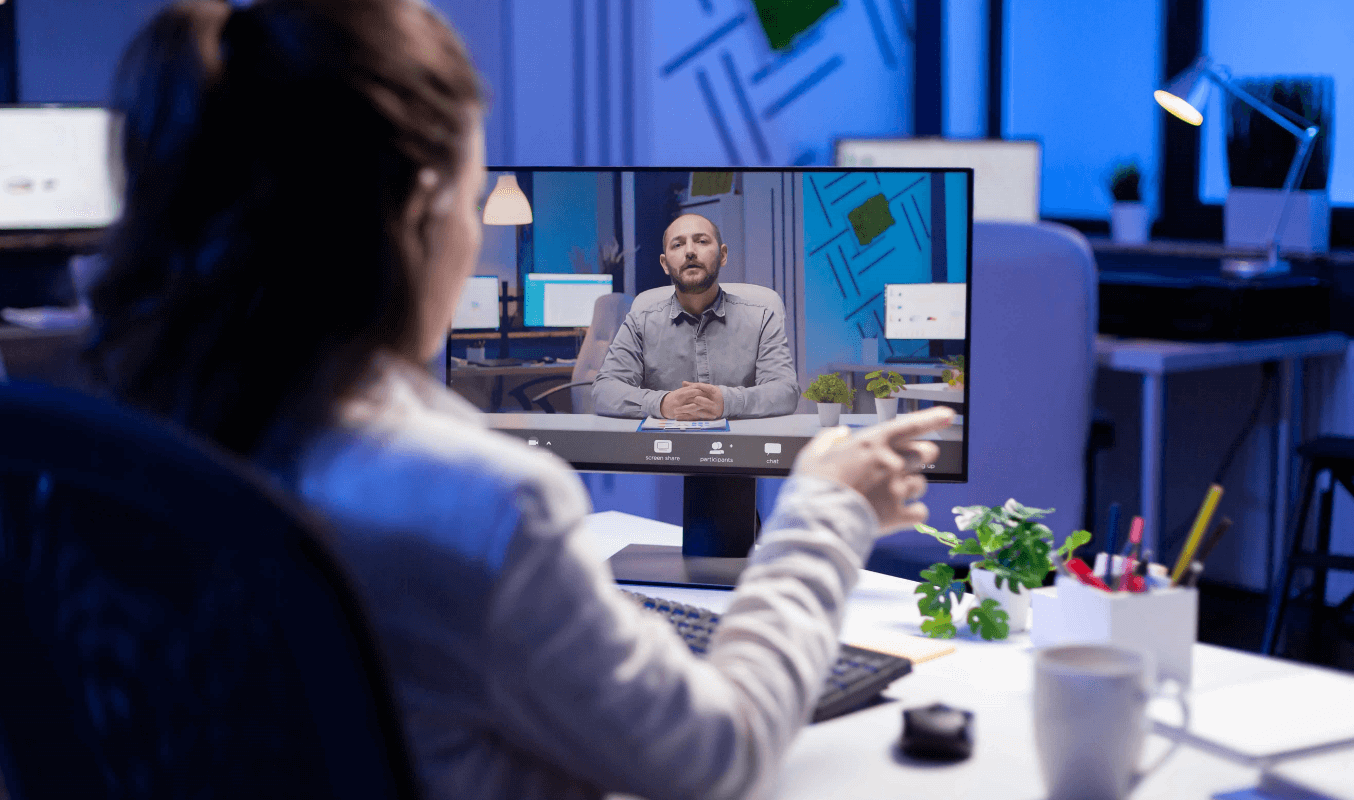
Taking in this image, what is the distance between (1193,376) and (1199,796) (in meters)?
2.94

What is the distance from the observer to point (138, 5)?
159 inches

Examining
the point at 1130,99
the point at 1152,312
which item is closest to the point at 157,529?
the point at 1152,312

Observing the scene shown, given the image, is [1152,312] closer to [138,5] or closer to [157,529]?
[157,529]

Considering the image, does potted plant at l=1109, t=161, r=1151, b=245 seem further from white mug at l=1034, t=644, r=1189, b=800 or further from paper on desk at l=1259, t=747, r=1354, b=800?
white mug at l=1034, t=644, r=1189, b=800

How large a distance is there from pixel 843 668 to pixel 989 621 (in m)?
0.22

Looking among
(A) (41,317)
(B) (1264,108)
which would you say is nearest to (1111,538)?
(B) (1264,108)

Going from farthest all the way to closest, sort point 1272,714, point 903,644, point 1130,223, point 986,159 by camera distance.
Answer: point 1130,223 < point 986,159 < point 903,644 < point 1272,714

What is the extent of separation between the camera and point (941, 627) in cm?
117

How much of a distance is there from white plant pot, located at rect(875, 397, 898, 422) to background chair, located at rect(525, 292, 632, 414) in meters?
0.29

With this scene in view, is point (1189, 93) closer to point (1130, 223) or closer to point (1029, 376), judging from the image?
point (1130, 223)

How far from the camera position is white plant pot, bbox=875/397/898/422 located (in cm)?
134

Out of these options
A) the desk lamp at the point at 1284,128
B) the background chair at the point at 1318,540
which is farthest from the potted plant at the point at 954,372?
the desk lamp at the point at 1284,128

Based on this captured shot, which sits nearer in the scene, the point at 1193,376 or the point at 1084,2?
the point at 1193,376

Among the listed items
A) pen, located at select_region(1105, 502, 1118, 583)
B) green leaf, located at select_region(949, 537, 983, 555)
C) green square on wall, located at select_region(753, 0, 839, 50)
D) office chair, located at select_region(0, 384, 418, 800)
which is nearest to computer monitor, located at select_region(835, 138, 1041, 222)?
green square on wall, located at select_region(753, 0, 839, 50)
